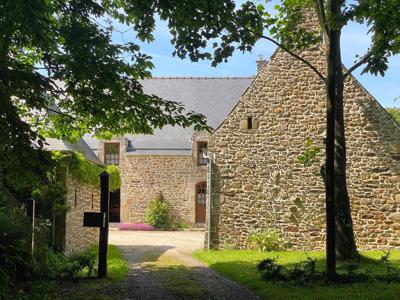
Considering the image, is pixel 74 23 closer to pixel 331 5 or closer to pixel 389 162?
pixel 331 5

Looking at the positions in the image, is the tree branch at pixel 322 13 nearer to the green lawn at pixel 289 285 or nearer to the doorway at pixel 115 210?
the green lawn at pixel 289 285

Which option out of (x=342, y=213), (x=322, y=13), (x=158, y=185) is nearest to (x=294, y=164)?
(x=342, y=213)

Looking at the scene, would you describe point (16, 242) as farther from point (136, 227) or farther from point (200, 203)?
point (200, 203)

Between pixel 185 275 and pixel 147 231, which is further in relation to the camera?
pixel 147 231

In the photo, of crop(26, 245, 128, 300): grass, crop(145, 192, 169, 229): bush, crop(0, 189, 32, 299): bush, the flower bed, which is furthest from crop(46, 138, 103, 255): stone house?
crop(145, 192, 169, 229): bush

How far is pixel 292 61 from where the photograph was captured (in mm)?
15266

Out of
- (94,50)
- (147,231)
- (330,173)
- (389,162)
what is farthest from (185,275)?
(147,231)

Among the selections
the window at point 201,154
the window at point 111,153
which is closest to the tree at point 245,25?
the window at point 201,154

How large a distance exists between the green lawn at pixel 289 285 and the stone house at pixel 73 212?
3301mm

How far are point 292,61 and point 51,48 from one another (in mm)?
9485

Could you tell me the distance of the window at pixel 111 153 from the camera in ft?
87.0

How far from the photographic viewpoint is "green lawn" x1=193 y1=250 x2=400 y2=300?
7449mm

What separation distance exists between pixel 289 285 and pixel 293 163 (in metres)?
7.05

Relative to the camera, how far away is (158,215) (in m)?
24.6
